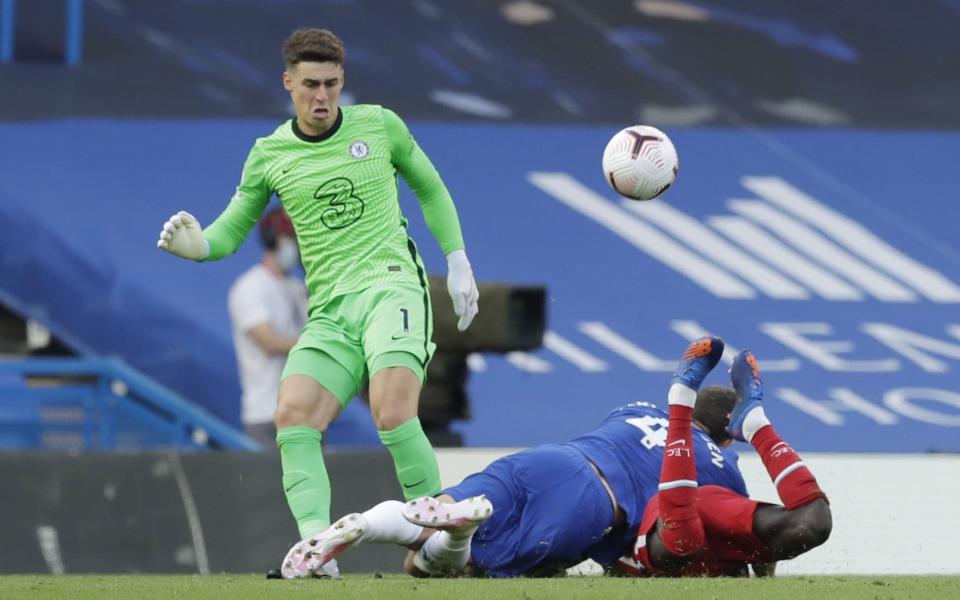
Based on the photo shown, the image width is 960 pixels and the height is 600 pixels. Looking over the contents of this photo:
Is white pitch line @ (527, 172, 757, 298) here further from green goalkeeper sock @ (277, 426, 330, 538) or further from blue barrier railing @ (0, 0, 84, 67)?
green goalkeeper sock @ (277, 426, 330, 538)

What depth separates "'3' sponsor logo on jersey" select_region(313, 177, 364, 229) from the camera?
656 cm

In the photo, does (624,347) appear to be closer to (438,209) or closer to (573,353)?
(573,353)

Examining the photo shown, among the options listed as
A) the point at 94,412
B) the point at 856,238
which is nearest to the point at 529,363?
the point at 856,238

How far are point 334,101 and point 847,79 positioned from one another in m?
7.99

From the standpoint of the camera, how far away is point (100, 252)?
1286 cm

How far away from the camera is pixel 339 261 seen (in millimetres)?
6531

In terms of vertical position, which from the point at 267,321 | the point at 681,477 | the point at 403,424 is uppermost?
the point at 267,321

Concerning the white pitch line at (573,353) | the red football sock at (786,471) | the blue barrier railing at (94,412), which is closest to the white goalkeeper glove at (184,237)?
the red football sock at (786,471)

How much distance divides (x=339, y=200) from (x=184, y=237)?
57 centimetres

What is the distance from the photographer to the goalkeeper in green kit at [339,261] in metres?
6.28

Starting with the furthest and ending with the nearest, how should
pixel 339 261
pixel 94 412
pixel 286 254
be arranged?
1. pixel 94 412
2. pixel 286 254
3. pixel 339 261

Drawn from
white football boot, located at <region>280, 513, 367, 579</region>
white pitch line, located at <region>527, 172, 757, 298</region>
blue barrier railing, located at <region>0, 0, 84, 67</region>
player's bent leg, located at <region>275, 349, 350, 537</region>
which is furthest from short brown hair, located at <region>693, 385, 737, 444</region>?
blue barrier railing, located at <region>0, 0, 84, 67</region>

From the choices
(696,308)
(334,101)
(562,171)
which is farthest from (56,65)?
(334,101)

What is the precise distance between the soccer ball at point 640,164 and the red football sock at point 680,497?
1.19 metres
